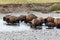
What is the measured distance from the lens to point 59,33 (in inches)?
151

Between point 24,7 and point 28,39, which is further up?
point 28,39

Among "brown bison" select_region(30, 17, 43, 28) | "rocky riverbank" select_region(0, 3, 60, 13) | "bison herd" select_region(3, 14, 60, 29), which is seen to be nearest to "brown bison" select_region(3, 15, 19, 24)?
"bison herd" select_region(3, 14, 60, 29)

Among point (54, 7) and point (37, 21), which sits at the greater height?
point (37, 21)

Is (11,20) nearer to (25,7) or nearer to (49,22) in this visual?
(49,22)

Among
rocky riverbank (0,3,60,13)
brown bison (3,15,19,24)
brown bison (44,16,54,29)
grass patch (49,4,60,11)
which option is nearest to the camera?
brown bison (44,16,54,29)

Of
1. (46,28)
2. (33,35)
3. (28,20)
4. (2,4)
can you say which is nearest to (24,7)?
(2,4)

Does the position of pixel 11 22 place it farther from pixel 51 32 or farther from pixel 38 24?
pixel 51 32

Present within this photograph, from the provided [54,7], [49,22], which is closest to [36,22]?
[49,22]

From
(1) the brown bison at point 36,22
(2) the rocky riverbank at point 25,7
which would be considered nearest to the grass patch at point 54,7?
(2) the rocky riverbank at point 25,7

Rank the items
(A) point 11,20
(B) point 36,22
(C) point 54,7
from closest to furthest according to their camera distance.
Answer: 1. (B) point 36,22
2. (A) point 11,20
3. (C) point 54,7

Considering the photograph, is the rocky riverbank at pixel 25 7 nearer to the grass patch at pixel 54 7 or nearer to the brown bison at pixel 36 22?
the grass patch at pixel 54 7

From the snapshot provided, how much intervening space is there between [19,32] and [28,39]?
49 cm

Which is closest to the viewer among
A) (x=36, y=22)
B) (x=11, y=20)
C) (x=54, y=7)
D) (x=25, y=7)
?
(x=36, y=22)

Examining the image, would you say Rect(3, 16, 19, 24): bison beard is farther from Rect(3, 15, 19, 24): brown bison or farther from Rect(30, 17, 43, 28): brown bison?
Rect(30, 17, 43, 28): brown bison
